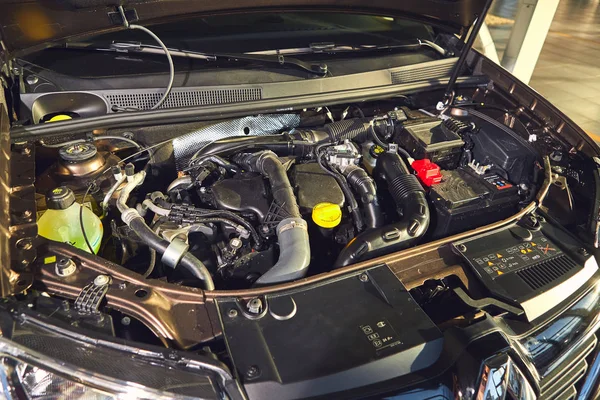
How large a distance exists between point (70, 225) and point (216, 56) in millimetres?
835

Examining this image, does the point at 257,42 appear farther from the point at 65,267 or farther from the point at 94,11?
the point at 65,267

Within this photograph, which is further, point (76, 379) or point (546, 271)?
point (546, 271)

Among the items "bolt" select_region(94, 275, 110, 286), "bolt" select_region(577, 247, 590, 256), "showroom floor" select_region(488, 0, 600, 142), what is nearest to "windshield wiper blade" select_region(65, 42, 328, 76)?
"bolt" select_region(94, 275, 110, 286)

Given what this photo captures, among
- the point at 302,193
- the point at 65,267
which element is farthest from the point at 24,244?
the point at 302,193

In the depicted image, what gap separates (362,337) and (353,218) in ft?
1.69

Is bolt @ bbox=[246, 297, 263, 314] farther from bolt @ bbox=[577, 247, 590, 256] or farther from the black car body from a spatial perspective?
bolt @ bbox=[577, 247, 590, 256]

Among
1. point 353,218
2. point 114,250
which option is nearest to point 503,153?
point 353,218

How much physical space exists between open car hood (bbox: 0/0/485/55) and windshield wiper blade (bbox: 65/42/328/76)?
142 millimetres

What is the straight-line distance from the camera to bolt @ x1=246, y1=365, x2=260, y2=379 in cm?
95

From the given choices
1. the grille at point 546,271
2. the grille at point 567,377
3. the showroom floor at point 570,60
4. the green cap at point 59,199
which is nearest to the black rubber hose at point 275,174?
the green cap at point 59,199

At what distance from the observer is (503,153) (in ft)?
5.58

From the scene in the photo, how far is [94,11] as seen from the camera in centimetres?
147

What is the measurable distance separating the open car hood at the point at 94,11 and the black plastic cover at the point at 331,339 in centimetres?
104

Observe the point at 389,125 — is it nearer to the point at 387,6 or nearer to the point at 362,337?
the point at 387,6
